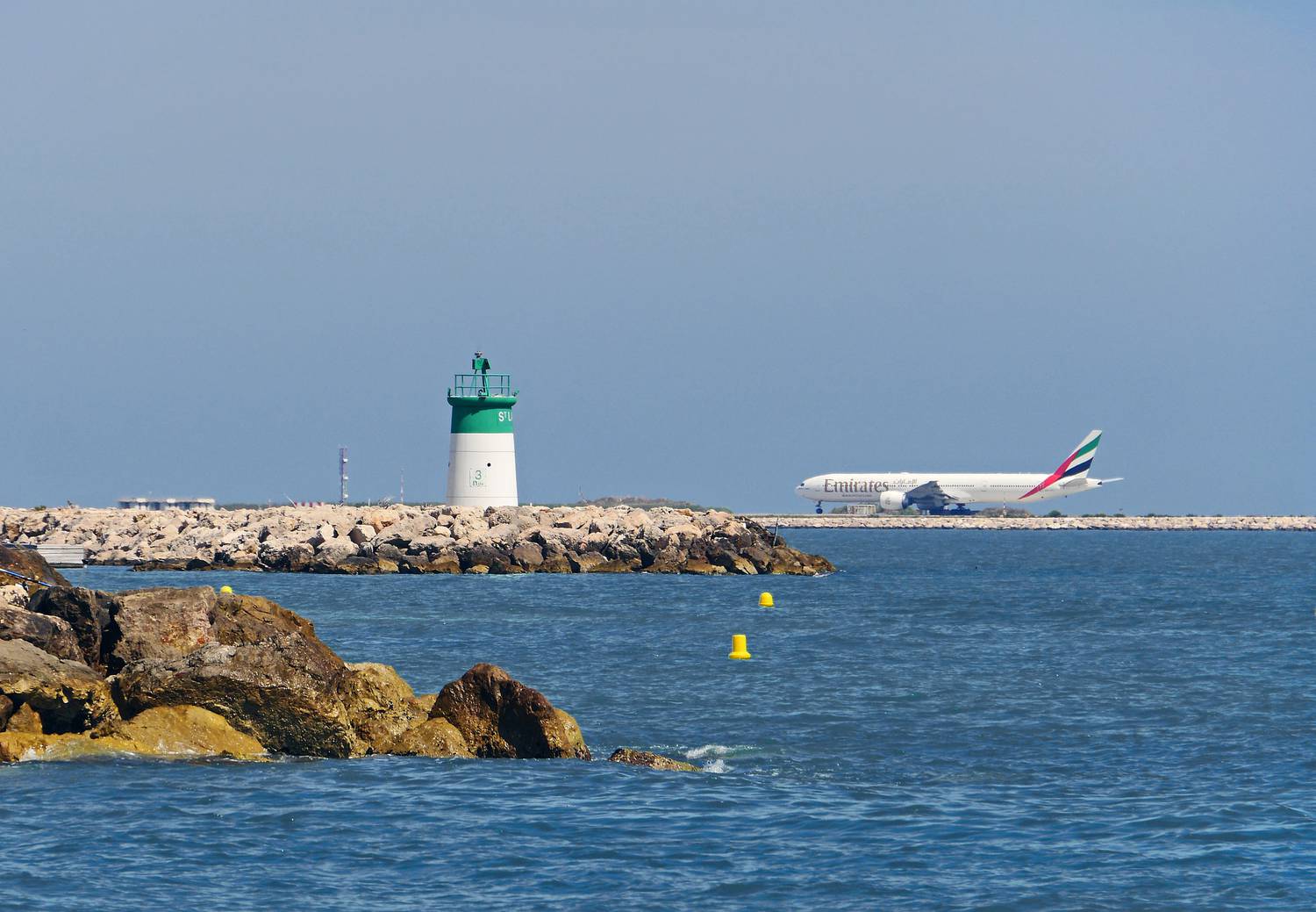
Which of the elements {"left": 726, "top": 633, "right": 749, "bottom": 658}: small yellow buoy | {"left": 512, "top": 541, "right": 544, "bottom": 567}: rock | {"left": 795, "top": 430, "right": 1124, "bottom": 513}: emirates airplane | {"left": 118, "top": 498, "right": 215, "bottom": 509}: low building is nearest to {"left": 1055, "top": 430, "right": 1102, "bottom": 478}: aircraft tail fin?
{"left": 795, "top": 430, "right": 1124, "bottom": 513}: emirates airplane

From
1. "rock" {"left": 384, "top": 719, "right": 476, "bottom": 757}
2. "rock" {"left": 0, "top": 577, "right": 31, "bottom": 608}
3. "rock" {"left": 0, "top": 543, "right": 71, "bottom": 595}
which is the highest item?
"rock" {"left": 0, "top": 543, "right": 71, "bottom": 595}

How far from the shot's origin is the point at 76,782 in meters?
17.0

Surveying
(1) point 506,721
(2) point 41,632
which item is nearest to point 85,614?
(2) point 41,632

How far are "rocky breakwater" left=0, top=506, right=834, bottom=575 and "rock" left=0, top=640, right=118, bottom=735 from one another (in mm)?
38690

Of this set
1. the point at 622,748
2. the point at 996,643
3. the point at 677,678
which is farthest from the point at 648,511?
the point at 622,748

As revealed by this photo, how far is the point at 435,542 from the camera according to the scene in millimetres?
58062

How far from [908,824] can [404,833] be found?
16.7 feet

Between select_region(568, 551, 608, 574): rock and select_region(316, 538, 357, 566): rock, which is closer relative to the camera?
select_region(316, 538, 357, 566): rock

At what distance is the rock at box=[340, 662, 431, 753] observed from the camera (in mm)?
19391

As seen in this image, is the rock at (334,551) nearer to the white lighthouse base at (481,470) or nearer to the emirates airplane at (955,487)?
the white lighthouse base at (481,470)

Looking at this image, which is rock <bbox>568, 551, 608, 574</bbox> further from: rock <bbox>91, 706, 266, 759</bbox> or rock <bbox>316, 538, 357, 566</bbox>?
rock <bbox>91, 706, 266, 759</bbox>

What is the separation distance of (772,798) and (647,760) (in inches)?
81.0

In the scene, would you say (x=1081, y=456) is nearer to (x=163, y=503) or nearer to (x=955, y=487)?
(x=955, y=487)

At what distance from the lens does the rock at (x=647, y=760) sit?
1891 cm
